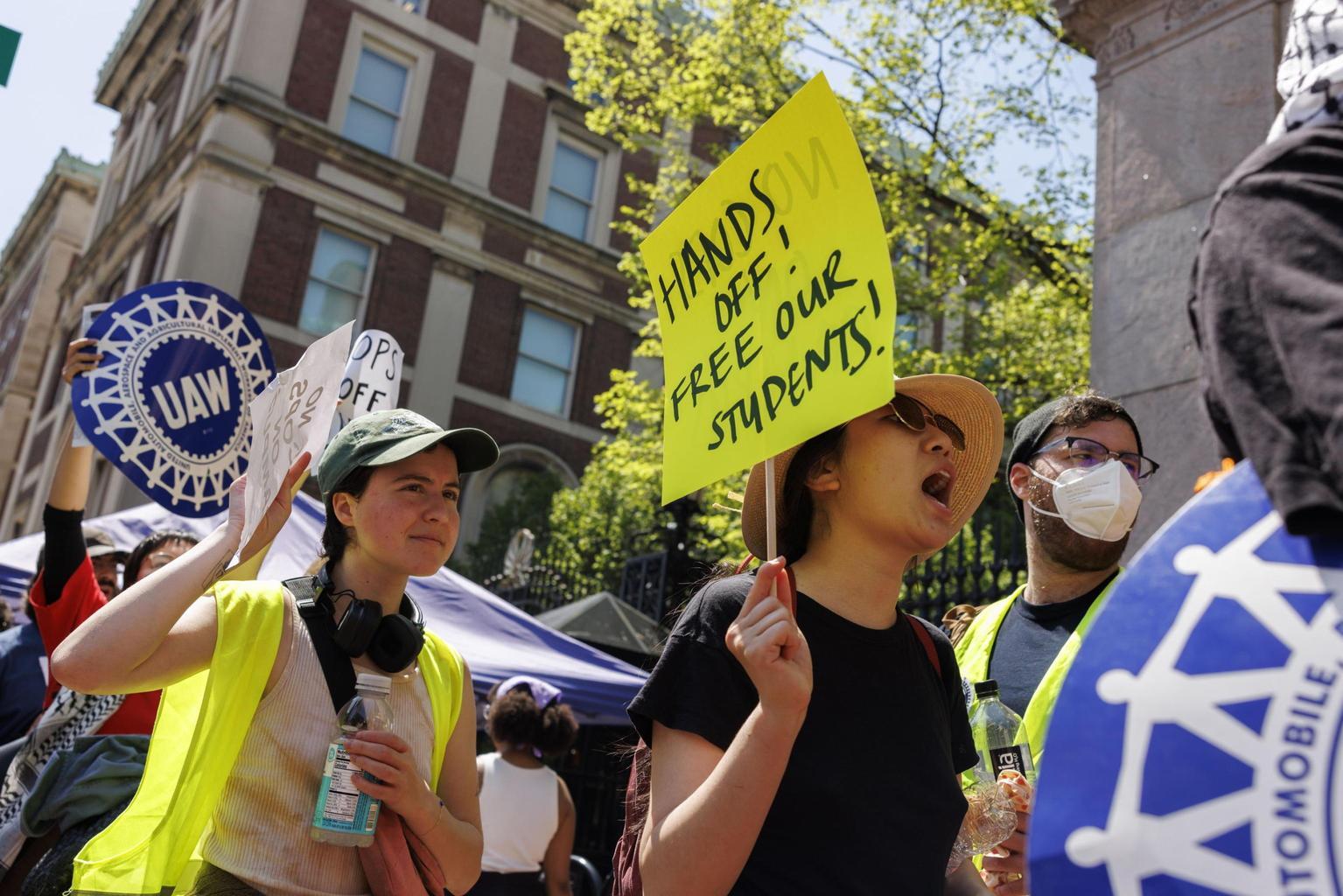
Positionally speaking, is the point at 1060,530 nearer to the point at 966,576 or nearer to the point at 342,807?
the point at 342,807

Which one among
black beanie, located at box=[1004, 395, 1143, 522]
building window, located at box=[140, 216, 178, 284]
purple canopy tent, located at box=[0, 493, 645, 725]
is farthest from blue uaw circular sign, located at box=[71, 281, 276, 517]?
building window, located at box=[140, 216, 178, 284]

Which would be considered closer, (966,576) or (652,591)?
(966,576)

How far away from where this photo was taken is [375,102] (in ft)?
71.6

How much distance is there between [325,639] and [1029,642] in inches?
66.8

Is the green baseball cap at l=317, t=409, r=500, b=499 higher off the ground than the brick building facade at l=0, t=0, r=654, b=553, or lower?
lower

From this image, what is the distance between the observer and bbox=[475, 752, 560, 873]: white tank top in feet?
18.9

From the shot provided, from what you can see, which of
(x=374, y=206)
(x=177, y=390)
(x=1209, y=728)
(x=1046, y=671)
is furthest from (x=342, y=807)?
(x=374, y=206)

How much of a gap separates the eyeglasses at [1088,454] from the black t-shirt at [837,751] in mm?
1233

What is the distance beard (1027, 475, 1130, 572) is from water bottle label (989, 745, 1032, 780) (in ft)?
2.60

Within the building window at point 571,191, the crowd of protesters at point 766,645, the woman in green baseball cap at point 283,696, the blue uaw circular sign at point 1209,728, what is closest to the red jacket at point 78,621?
the crowd of protesters at point 766,645

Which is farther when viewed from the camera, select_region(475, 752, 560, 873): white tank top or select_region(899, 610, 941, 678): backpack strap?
select_region(475, 752, 560, 873): white tank top

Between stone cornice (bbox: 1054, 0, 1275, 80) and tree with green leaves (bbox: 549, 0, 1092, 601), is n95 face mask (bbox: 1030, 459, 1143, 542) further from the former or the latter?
tree with green leaves (bbox: 549, 0, 1092, 601)

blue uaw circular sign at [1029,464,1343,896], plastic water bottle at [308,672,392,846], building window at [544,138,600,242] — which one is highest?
building window at [544,138,600,242]

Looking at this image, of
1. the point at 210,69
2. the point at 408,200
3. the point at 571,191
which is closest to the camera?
the point at 408,200
